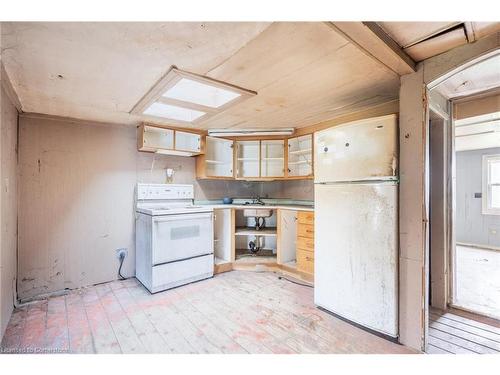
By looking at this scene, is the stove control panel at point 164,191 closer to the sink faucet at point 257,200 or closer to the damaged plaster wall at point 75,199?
the damaged plaster wall at point 75,199

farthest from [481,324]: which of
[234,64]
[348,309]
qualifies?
[234,64]

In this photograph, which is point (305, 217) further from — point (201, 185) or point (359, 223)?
point (201, 185)

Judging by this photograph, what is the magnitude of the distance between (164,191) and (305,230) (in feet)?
6.42

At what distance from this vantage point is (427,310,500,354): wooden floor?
1.71 metres

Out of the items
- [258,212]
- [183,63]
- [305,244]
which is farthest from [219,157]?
[183,63]

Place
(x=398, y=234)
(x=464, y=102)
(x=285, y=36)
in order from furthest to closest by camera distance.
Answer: (x=464, y=102) → (x=398, y=234) → (x=285, y=36)

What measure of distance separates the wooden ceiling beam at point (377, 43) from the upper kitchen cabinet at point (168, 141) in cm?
245

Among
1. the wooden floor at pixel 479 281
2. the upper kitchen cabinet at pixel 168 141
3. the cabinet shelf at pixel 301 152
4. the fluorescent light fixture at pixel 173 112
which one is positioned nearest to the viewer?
the wooden floor at pixel 479 281

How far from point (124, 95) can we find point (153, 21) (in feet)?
3.80

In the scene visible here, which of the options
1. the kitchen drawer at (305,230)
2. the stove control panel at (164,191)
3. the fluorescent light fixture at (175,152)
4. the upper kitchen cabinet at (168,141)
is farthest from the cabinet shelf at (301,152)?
the stove control panel at (164,191)

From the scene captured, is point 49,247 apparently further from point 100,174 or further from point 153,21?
point 153,21

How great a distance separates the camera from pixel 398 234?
5.82 feet

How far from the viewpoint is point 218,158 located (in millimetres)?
3781

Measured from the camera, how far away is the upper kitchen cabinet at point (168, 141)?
305cm
